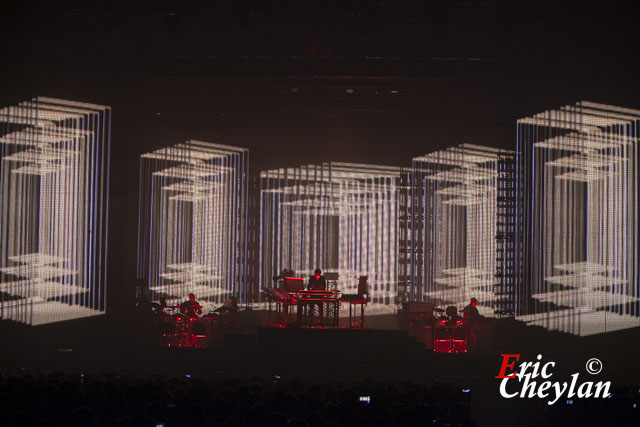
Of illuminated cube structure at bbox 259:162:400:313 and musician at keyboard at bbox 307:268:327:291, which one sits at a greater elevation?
illuminated cube structure at bbox 259:162:400:313

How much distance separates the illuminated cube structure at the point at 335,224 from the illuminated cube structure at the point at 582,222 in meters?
3.62

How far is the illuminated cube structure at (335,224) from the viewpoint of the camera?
16453mm

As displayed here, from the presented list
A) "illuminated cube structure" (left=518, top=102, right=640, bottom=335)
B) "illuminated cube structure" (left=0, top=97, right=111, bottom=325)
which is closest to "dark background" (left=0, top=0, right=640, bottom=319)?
"illuminated cube structure" (left=0, top=97, right=111, bottom=325)

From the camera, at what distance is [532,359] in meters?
12.4

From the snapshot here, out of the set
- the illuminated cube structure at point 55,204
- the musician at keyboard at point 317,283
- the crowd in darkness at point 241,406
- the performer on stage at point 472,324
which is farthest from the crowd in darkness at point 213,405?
the illuminated cube structure at point 55,204

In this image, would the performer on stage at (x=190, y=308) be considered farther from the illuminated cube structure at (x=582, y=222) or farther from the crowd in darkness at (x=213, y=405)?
the crowd in darkness at (x=213, y=405)

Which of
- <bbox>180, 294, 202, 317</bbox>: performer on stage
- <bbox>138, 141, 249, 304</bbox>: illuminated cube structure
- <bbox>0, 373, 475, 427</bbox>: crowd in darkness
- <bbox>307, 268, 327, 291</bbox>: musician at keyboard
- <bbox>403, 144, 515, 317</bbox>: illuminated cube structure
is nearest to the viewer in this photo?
<bbox>0, 373, 475, 427</bbox>: crowd in darkness

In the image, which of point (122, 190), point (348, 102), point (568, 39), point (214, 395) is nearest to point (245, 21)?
point (348, 102)

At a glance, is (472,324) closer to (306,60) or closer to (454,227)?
(454,227)

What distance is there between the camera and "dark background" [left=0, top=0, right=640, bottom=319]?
491 inches

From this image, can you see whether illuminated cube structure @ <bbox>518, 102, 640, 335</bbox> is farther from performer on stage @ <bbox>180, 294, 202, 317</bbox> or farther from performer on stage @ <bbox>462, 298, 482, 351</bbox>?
performer on stage @ <bbox>180, 294, 202, 317</bbox>

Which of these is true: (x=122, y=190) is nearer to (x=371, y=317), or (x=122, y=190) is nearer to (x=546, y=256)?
(x=371, y=317)

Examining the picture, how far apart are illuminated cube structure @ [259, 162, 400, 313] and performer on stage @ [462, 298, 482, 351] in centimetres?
303

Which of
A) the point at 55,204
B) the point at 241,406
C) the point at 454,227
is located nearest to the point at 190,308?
the point at 55,204
